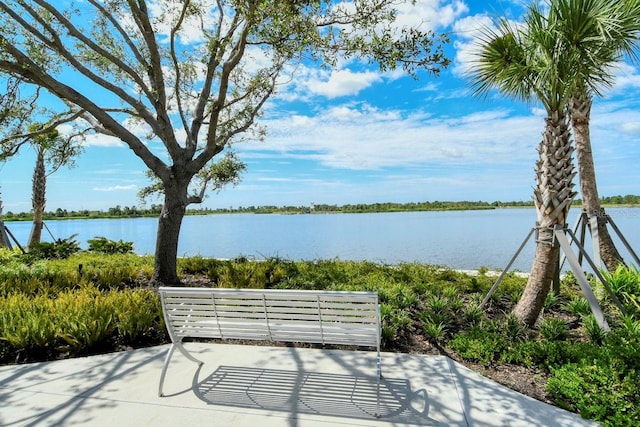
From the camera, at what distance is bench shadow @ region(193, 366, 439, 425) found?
2791 millimetres

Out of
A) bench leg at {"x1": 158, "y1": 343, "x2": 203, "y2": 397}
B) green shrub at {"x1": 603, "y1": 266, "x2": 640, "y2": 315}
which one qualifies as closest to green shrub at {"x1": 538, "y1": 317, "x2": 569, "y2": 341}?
green shrub at {"x1": 603, "y1": 266, "x2": 640, "y2": 315}

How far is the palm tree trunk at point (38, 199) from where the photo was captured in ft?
45.4

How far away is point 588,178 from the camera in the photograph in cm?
667

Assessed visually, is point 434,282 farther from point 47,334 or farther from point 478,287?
point 47,334

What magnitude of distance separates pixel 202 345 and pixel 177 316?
939 mm

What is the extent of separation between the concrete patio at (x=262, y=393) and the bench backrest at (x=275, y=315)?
415 millimetres

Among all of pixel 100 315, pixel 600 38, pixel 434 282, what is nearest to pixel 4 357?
pixel 100 315

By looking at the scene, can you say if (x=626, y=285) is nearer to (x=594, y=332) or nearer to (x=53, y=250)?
(x=594, y=332)

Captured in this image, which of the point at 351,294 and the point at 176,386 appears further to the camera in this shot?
the point at 176,386

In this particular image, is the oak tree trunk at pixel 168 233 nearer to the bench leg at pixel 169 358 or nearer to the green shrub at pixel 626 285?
the bench leg at pixel 169 358

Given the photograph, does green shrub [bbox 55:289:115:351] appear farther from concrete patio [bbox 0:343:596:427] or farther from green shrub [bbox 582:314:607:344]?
green shrub [bbox 582:314:607:344]

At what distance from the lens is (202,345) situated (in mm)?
4195

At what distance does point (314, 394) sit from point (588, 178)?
6555 millimetres

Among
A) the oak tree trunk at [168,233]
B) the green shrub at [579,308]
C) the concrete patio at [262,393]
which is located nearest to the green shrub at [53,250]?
the oak tree trunk at [168,233]
